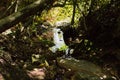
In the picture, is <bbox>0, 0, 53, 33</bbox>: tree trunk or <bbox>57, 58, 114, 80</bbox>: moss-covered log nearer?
<bbox>0, 0, 53, 33</bbox>: tree trunk

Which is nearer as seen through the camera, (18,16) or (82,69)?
(18,16)

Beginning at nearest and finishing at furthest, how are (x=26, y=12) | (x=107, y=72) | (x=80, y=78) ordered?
1. (x=26, y=12)
2. (x=80, y=78)
3. (x=107, y=72)

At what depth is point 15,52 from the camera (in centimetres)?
1095

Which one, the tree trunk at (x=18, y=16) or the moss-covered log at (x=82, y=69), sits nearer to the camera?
the tree trunk at (x=18, y=16)

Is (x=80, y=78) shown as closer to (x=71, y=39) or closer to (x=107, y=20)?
(x=107, y=20)

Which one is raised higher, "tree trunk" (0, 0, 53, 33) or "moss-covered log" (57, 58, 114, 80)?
"tree trunk" (0, 0, 53, 33)

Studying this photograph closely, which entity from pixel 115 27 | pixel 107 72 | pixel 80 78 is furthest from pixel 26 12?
pixel 115 27

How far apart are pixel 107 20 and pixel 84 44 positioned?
1453 mm

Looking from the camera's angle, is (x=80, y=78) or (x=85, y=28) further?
(x=85, y=28)

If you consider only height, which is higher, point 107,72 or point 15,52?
point 15,52

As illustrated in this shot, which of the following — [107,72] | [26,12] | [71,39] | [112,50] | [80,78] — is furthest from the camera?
[71,39]

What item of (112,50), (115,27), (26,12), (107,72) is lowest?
A: (107,72)

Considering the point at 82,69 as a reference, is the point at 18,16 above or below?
above

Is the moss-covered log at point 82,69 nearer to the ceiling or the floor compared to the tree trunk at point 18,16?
nearer to the floor
